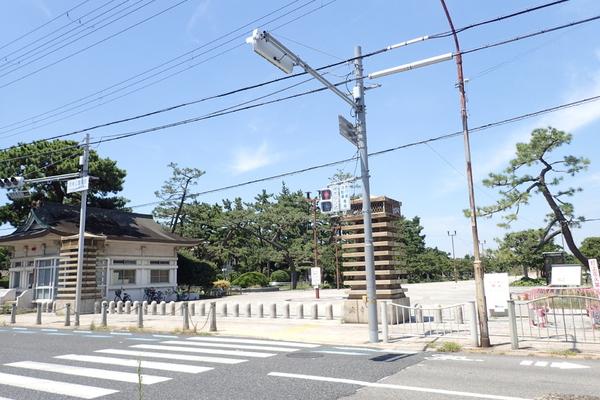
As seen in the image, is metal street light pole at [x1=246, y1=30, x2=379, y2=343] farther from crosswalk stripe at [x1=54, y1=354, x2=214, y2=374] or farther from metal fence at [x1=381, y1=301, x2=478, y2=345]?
crosswalk stripe at [x1=54, y1=354, x2=214, y2=374]

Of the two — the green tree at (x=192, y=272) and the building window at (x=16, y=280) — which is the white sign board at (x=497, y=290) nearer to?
the green tree at (x=192, y=272)

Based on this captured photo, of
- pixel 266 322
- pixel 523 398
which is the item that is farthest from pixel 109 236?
pixel 523 398

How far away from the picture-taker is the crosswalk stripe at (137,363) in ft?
30.1

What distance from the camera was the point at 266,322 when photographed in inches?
752

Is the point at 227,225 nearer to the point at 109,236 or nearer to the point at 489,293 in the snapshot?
the point at 109,236

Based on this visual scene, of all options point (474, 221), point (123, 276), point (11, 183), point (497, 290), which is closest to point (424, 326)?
point (497, 290)

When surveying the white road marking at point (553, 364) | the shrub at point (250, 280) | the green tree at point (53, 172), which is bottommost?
the white road marking at point (553, 364)

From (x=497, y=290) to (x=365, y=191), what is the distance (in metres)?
7.15

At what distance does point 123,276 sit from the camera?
32.6 metres

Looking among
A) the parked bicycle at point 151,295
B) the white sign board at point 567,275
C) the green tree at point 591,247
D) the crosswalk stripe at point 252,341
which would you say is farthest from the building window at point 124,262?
the green tree at point 591,247

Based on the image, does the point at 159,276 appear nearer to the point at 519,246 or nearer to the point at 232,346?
the point at 232,346

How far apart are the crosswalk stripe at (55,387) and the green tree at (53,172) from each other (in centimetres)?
2974

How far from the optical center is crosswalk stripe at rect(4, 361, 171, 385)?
8242 mm

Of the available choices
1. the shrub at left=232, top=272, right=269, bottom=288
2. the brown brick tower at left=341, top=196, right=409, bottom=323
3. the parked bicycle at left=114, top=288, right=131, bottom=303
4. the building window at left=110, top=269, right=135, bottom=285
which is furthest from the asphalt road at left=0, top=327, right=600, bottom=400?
the shrub at left=232, top=272, right=269, bottom=288
